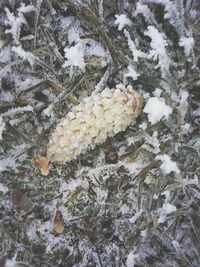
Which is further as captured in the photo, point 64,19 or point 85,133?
point 64,19

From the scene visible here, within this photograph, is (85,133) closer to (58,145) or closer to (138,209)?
(58,145)

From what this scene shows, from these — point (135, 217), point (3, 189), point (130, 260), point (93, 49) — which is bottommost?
point (130, 260)

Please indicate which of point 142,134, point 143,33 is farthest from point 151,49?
point 142,134

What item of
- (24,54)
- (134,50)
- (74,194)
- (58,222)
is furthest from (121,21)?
(58,222)

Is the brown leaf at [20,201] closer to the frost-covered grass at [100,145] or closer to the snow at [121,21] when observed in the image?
the frost-covered grass at [100,145]

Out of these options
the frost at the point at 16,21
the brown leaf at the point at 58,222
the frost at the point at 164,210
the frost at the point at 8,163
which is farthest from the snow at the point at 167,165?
the frost at the point at 16,21

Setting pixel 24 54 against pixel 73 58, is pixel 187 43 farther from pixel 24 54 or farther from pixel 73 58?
pixel 24 54
